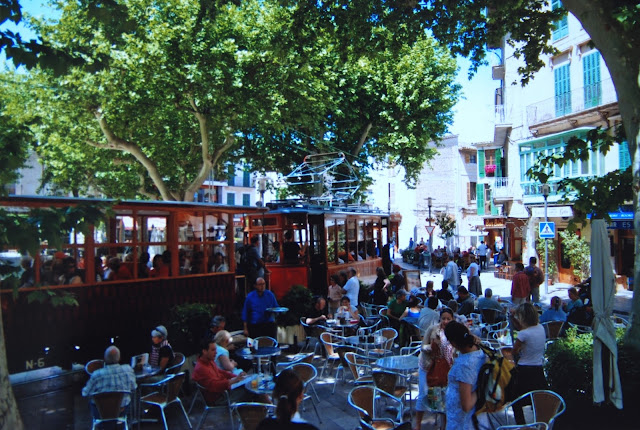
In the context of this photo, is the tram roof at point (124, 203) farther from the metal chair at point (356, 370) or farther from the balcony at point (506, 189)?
the balcony at point (506, 189)

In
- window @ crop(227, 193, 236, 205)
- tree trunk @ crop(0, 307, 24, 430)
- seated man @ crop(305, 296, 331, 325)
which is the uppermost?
window @ crop(227, 193, 236, 205)

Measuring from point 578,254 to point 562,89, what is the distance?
693 centimetres

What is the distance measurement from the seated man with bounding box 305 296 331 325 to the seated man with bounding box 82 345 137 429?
4.12 meters

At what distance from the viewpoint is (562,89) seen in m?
21.4

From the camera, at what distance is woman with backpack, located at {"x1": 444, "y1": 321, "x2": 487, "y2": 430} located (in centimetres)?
409

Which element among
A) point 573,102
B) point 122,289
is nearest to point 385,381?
point 122,289

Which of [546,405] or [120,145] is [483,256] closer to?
[120,145]

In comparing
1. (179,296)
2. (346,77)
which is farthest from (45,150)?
(179,296)

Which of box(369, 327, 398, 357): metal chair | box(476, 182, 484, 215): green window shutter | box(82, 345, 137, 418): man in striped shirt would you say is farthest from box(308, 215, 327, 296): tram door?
box(476, 182, 484, 215): green window shutter

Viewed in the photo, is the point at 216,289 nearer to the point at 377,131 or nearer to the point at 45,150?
the point at 45,150

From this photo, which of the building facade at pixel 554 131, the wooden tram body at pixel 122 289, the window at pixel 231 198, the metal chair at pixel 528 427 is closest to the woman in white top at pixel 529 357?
the metal chair at pixel 528 427

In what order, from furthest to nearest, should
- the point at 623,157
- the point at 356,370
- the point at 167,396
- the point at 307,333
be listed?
the point at 623,157 < the point at 307,333 < the point at 356,370 < the point at 167,396

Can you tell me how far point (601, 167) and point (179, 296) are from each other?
16.6 metres

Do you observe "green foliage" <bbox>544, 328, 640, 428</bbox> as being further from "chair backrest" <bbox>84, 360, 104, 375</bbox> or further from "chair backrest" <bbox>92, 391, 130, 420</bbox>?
"chair backrest" <bbox>84, 360, 104, 375</bbox>
